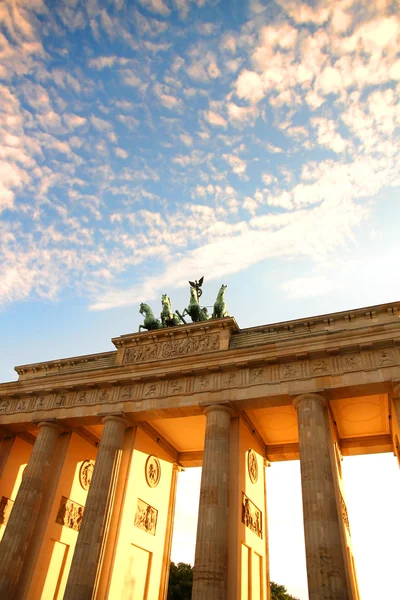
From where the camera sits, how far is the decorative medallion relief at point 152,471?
24.2 metres

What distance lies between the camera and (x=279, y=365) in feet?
68.2

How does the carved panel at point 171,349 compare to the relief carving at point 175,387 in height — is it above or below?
above

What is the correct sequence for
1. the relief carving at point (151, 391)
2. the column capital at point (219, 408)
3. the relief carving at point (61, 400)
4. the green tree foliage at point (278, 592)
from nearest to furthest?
the column capital at point (219, 408), the relief carving at point (151, 391), the relief carving at point (61, 400), the green tree foliage at point (278, 592)

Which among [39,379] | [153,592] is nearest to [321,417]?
[153,592]

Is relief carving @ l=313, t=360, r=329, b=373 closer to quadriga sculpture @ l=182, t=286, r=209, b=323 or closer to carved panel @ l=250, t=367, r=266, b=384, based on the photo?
carved panel @ l=250, t=367, r=266, b=384

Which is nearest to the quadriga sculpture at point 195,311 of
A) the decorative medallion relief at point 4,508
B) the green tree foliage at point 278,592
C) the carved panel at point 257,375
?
the carved panel at point 257,375

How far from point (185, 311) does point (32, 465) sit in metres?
12.4

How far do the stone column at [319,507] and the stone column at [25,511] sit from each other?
13.7 m

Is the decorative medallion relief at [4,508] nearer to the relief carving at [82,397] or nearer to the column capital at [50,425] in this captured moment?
the column capital at [50,425]

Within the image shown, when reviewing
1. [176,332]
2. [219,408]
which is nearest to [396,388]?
[219,408]

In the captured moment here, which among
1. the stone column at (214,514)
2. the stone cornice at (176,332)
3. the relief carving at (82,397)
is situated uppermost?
the stone cornice at (176,332)

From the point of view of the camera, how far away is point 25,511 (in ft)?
70.4

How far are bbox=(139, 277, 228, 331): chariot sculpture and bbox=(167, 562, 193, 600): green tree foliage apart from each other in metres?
35.9

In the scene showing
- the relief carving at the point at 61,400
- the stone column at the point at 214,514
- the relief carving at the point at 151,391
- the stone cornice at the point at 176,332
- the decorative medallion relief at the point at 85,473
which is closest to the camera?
the stone column at the point at 214,514
